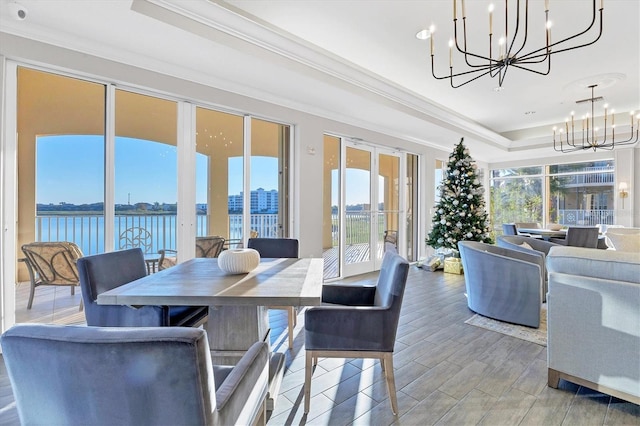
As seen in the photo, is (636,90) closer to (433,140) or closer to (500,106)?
(500,106)

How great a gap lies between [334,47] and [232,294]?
10.5ft

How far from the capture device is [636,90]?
16.4 ft

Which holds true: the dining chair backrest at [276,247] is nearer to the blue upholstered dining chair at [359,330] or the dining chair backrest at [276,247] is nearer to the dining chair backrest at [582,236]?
the blue upholstered dining chair at [359,330]

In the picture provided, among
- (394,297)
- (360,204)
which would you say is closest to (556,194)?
(360,204)

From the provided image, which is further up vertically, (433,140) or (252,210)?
(433,140)

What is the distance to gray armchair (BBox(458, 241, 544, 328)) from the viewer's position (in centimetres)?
302

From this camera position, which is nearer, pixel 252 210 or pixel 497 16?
pixel 497 16

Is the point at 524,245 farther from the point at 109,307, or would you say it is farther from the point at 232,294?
the point at 109,307

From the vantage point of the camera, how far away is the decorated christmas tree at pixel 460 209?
221 inches

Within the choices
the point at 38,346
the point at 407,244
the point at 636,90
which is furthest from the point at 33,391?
the point at 636,90

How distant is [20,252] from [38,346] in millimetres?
2664

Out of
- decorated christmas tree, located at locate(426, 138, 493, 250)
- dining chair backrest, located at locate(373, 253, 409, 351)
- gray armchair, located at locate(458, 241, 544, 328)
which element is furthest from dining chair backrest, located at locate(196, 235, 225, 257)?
decorated christmas tree, located at locate(426, 138, 493, 250)

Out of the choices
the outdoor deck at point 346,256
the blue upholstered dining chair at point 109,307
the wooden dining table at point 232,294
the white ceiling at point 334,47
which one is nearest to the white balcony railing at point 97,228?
the blue upholstered dining chair at point 109,307

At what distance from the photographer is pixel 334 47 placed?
143 inches
